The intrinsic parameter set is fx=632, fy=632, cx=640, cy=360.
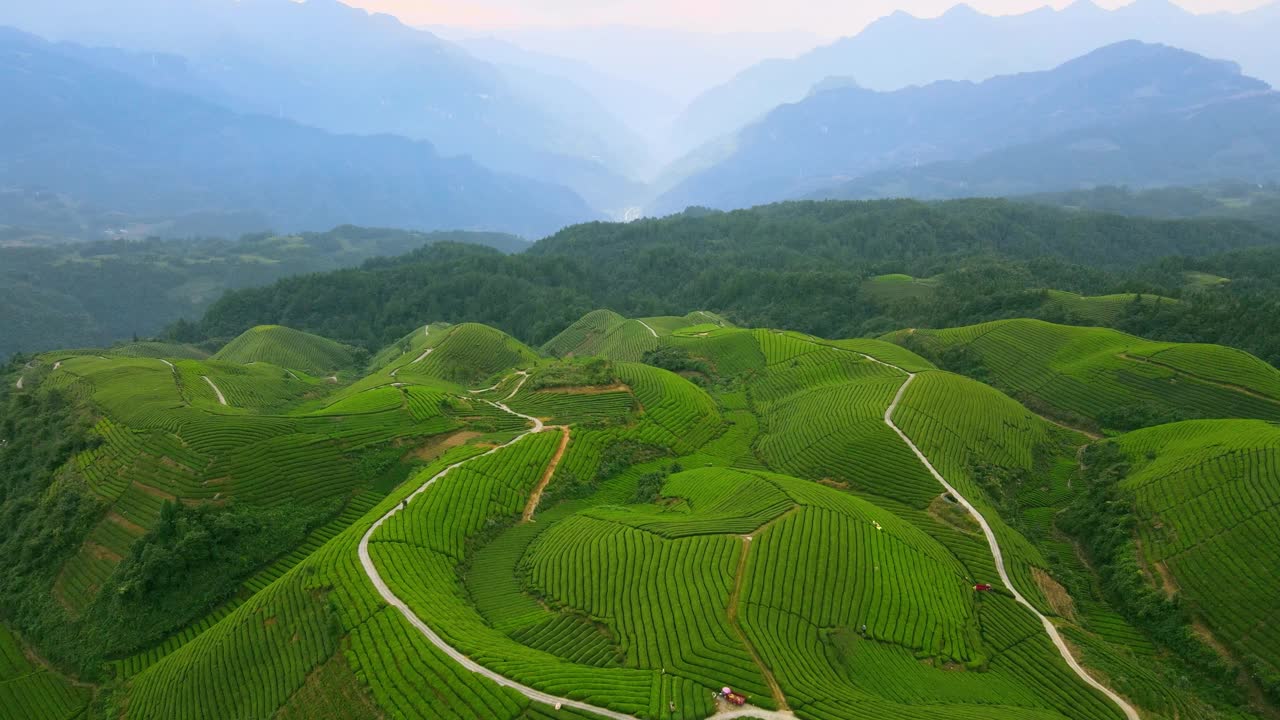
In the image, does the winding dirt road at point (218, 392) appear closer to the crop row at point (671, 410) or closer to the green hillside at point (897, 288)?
the crop row at point (671, 410)

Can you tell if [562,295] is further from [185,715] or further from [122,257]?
[122,257]

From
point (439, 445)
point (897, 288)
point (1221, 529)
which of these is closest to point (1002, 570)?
point (1221, 529)

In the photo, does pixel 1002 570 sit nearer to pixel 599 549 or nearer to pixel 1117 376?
pixel 599 549

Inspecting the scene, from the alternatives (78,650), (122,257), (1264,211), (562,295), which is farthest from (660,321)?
(1264,211)

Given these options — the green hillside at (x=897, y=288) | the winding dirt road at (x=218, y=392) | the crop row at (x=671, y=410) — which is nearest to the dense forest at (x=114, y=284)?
the winding dirt road at (x=218, y=392)

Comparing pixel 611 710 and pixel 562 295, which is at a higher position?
pixel 611 710
